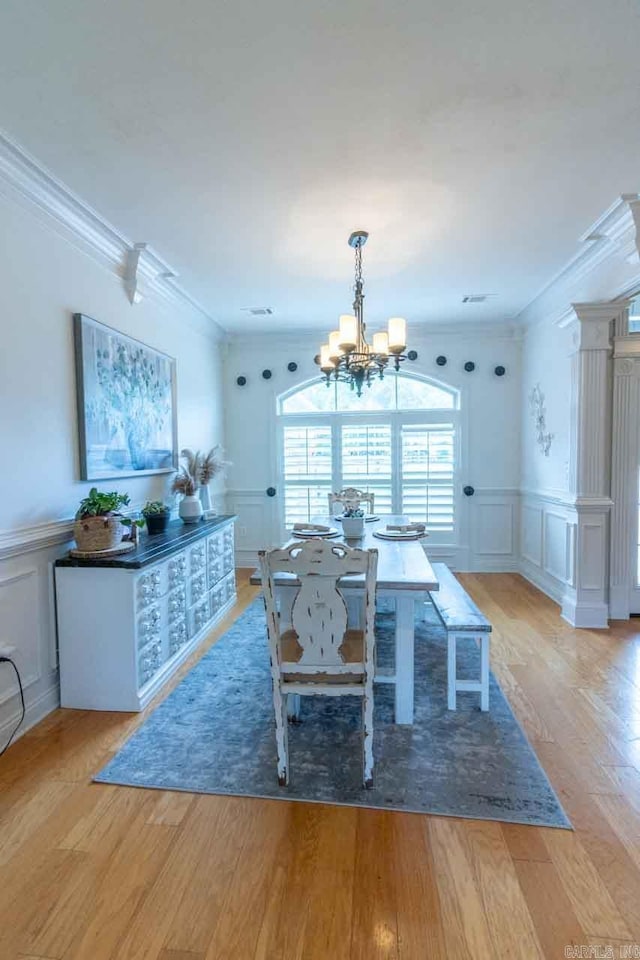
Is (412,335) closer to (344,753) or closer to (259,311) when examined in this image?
(259,311)

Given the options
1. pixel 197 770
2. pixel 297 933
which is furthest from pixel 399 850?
pixel 197 770

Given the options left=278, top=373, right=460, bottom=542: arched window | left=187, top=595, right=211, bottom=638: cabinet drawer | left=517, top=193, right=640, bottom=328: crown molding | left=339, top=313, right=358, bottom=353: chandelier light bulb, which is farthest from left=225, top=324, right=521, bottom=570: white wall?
left=339, top=313, right=358, bottom=353: chandelier light bulb

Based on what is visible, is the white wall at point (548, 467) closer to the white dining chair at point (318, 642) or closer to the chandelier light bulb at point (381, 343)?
the chandelier light bulb at point (381, 343)

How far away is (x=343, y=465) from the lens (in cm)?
535

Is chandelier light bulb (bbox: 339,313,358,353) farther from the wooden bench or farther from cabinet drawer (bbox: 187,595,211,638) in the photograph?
cabinet drawer (bbox: 187,595,211,638)

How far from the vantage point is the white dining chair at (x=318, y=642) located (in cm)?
178

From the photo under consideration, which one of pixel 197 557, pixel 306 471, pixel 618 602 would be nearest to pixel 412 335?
pixel 306 471

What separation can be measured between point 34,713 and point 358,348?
2737 millimetres

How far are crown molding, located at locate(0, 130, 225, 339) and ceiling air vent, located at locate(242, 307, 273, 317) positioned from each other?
69 centimetres

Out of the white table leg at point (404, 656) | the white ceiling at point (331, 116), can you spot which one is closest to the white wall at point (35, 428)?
the white ceiling at point (331, 116)

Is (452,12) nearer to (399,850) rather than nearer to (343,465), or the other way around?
(399,850)

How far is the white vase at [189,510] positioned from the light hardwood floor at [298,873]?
1767 mm

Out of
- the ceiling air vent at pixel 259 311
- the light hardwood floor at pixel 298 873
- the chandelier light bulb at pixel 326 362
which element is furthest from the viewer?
the ceiling air vent at pixel 259 311

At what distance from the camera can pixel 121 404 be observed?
313 cm
